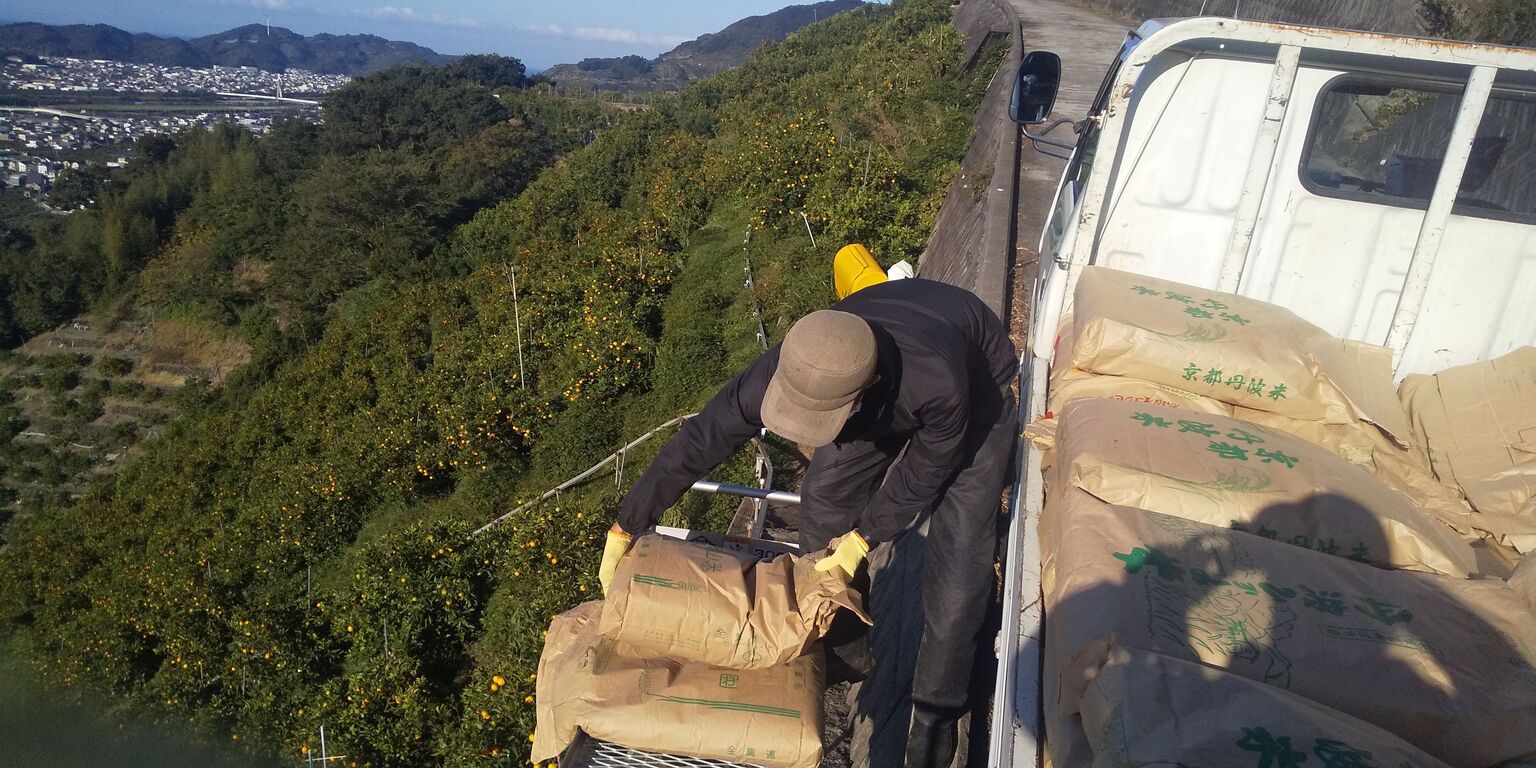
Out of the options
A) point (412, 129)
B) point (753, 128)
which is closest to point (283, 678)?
point (753, 128)

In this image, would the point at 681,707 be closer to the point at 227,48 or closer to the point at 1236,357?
the point at 1236,357

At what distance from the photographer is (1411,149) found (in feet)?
9.50

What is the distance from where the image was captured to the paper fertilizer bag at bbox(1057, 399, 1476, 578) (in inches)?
78.1

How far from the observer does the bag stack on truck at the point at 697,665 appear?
1928mm

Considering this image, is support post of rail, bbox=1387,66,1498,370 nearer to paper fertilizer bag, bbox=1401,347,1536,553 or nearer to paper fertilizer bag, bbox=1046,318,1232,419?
paper fertilizer bag, bbox=1401,347,1536,553

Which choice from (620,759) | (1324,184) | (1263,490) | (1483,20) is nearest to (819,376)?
(620,759)

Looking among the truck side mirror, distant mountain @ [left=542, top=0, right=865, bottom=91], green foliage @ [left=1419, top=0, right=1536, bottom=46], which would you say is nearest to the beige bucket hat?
the truck side mirror

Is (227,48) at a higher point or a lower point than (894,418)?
higher

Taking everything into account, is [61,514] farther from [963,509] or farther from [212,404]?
[963,509]

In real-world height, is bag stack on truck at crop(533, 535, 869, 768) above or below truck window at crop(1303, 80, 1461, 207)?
below

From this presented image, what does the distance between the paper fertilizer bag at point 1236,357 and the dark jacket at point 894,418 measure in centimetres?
50

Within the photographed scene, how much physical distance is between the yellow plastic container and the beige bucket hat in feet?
8.75

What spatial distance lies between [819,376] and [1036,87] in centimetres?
219

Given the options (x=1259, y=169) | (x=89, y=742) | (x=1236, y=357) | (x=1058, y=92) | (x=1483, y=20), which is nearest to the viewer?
(x=1236, y=357)
